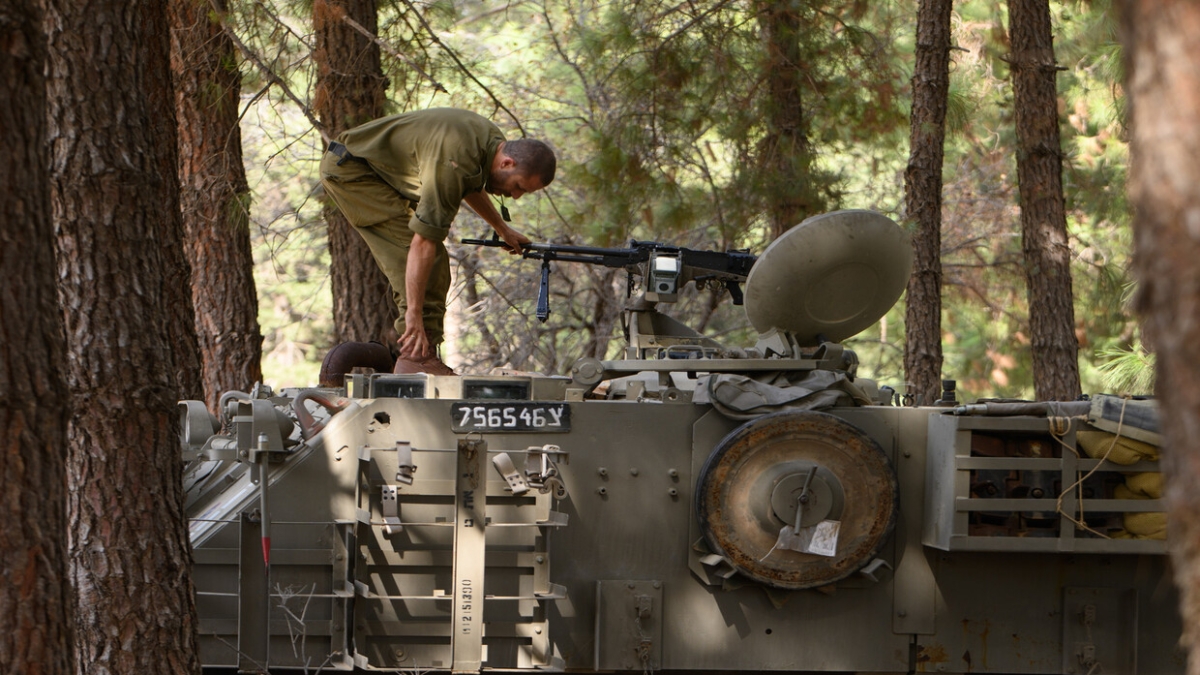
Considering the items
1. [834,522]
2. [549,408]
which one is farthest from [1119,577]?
[549,408]

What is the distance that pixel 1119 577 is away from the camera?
228 inches

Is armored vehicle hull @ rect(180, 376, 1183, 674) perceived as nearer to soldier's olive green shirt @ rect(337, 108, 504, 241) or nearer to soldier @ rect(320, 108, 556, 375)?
soldier @ rect(320, 108, 556, 375)

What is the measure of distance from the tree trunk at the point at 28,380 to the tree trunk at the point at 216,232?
642 centimetres

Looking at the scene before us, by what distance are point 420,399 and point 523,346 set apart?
9.49m

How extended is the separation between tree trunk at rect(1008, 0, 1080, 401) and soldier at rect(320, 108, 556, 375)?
5852mm

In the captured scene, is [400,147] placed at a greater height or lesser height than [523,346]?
greater

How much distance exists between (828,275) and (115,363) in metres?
3.32

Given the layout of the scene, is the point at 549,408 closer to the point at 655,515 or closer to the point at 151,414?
the point at 655,515

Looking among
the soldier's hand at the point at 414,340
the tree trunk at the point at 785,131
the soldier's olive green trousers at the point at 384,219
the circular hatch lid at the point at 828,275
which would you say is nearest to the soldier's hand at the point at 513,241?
the soldier's olive green trousers at the point at 384,219

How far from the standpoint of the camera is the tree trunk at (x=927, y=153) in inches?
407

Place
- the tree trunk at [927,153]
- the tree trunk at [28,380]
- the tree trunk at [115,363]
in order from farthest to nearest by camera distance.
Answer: the tree trunk at [927,153] → the tree trunk at [115,363] → the tree trunk at [28,380]

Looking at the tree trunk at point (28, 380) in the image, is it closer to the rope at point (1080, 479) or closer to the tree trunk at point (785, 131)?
the rope at point (1080, 479)

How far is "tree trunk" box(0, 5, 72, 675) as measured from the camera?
10.9ft

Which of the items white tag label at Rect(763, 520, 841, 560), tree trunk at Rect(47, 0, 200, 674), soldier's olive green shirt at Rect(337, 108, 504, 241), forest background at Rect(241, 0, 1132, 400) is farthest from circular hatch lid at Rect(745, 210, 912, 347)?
forest background at Rect(241, 0, 1132, 400)
